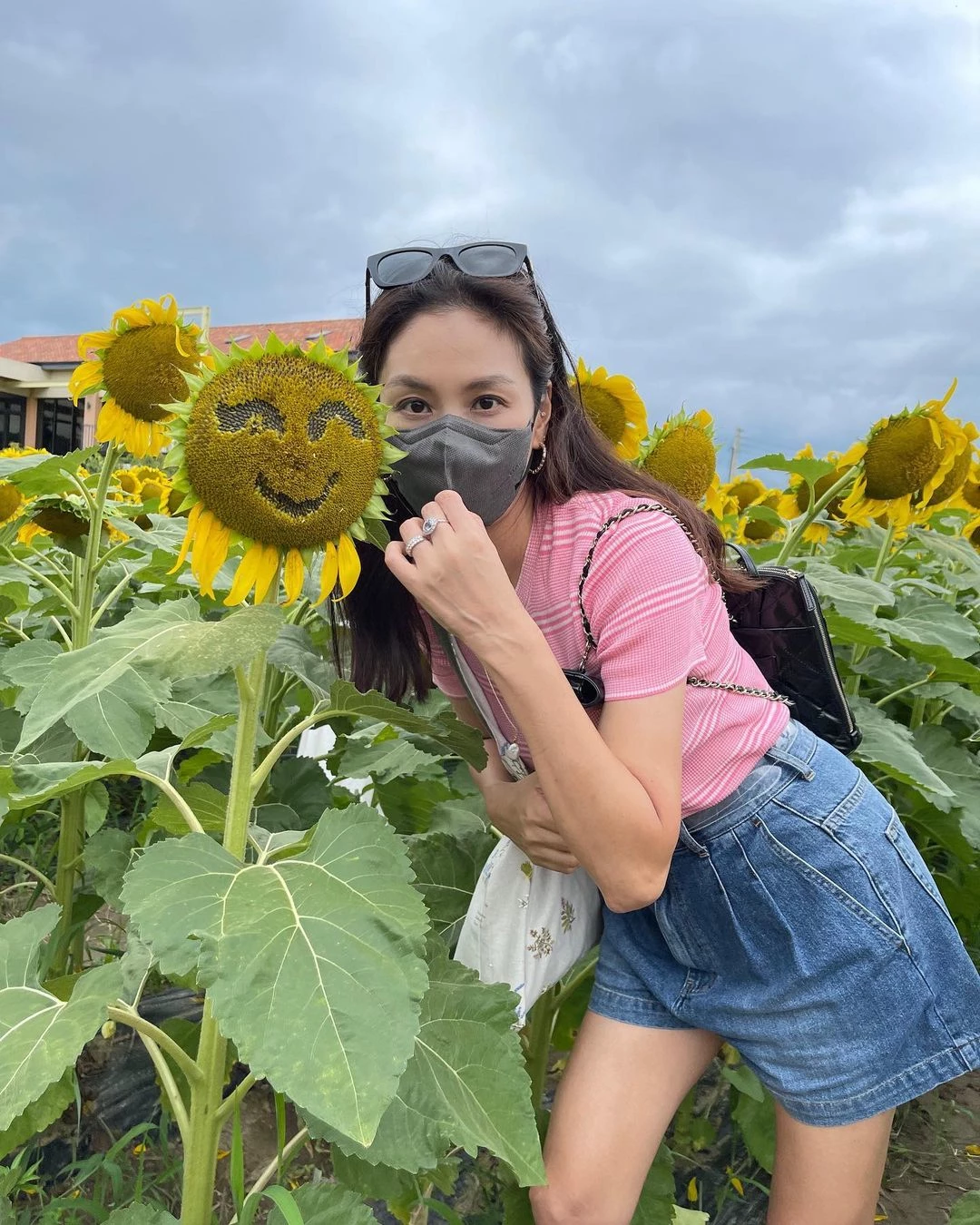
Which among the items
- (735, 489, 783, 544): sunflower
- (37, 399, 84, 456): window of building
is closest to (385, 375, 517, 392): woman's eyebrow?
(735, 489, 783, 544): sunflower

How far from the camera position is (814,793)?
1.54 meters

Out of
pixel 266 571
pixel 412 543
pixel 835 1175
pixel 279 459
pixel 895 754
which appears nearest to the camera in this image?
pixel 279 459

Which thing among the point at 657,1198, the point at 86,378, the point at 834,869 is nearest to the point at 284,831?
the point at 834,869

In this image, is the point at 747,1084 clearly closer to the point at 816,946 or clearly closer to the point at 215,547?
the point at 816,946

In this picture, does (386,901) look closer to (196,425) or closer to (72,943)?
(196,425)

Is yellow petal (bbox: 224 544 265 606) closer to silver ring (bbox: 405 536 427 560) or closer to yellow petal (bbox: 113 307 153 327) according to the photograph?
silver ring (bbox: 405 536 427 560)

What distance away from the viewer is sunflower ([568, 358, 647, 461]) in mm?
2512

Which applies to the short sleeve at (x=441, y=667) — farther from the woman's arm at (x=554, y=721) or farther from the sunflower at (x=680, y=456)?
the sunflower at (x=680, y=456)

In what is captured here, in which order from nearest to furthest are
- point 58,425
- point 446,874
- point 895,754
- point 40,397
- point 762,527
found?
point 446,874
point 895,754
point 762,527
point 40,397
point 58,425

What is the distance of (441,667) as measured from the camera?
1.77 metres

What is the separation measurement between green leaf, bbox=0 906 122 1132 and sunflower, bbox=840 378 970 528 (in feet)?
6.66

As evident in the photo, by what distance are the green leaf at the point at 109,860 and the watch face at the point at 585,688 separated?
862 mm

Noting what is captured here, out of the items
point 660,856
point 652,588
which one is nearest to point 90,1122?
point 660,856

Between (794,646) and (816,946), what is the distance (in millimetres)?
464
